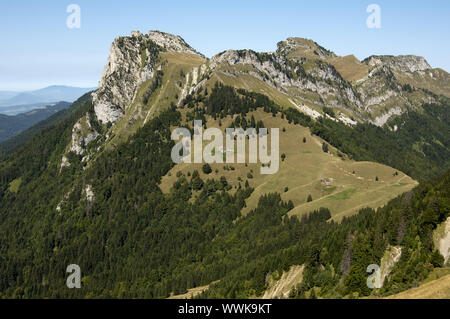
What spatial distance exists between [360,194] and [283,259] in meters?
64.8

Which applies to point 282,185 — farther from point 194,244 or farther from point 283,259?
point 283,259

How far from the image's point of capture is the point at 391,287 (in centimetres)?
7869

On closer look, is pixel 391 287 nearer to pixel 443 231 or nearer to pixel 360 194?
pixel 443 231

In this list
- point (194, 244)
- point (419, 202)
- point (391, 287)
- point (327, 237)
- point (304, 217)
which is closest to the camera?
point (391, 287)

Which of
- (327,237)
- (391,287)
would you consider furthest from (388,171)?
(391,287)

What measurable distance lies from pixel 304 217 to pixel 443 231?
2982 inches

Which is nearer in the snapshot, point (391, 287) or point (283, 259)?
point (391, 287)

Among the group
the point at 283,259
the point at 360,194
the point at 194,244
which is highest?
the point at 360,194

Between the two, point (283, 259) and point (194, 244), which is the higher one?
point (283, 259)
